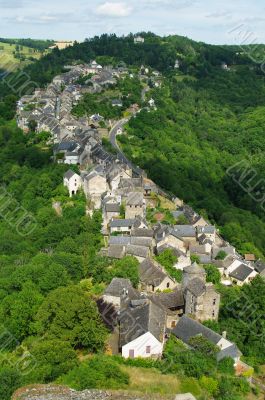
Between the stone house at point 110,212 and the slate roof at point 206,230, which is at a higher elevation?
the stone house at point 110,212

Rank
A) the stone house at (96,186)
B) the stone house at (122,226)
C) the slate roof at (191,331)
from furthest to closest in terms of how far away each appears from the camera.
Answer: the stone house at (96,186), the stone house at (122,226), the slate roof at (191,331)

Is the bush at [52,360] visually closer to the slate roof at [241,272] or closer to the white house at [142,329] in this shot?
the white house at [142,329]

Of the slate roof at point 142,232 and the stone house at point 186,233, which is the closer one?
the slate roof at point 142,232

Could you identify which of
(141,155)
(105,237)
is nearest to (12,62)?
(141,155)

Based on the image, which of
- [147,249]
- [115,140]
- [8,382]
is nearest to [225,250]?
[147,249]

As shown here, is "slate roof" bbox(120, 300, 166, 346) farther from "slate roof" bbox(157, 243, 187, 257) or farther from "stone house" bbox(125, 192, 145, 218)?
"stone house" bbox(125, 192, 145, 218)

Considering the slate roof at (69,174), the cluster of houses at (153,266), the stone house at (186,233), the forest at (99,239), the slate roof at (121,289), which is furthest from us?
the slate roof at (69,174)

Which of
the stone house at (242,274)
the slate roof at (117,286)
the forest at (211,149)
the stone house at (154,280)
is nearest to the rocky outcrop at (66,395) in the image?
the slate roof at (117,286)

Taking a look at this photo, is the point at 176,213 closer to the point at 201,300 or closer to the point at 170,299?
the point at 170,299

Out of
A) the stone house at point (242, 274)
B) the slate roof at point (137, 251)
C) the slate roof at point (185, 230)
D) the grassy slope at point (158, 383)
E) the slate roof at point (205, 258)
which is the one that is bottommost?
the stone house at point (242, 274)
